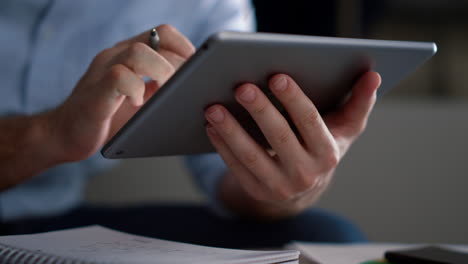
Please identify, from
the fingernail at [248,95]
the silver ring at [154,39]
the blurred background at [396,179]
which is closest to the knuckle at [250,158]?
the fingernail at [248,95]

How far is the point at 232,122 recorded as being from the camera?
560mm

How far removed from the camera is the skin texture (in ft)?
1.81

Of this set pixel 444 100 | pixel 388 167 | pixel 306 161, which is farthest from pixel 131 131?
pixel 444 100

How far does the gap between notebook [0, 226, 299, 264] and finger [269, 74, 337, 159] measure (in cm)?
17

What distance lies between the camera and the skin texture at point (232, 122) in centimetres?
55

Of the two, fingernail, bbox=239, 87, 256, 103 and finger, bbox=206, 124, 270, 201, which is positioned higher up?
fingernail, bbox=239, 87, 256, 103

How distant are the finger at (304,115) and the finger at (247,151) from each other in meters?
0.06

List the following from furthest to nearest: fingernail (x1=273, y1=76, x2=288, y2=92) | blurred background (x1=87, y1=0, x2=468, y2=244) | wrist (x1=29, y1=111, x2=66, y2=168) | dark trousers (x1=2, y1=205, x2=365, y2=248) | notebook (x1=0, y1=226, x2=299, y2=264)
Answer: blurred background (x1=87, y1=0, x2=468, y2=244)
dark trousers (x1=2, y1=205, x2=365, y2=248)
wrist (x1=29, y1=111, x2=66, y2=168)
fingernail (x1=273, y1=76, x2=288, y2=92)
notebook (x1=0, y1=226, x2=299, y2=264)

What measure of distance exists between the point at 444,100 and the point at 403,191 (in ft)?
1.27

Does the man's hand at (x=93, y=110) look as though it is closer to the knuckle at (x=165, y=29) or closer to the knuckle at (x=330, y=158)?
the knuckle at (x=165, y=29)

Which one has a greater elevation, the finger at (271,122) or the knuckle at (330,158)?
the finger at (271,122)

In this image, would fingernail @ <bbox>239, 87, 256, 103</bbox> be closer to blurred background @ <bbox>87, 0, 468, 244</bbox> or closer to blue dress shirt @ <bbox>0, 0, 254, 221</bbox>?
blue dress shirt @ <bbox>0, 0, 254, 221</bbox>

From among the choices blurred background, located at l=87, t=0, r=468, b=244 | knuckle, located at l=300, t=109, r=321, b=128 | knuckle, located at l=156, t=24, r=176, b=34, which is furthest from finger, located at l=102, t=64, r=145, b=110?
blurred background, located at l=87, t=0, r=468, b=244

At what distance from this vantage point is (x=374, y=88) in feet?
1.89
